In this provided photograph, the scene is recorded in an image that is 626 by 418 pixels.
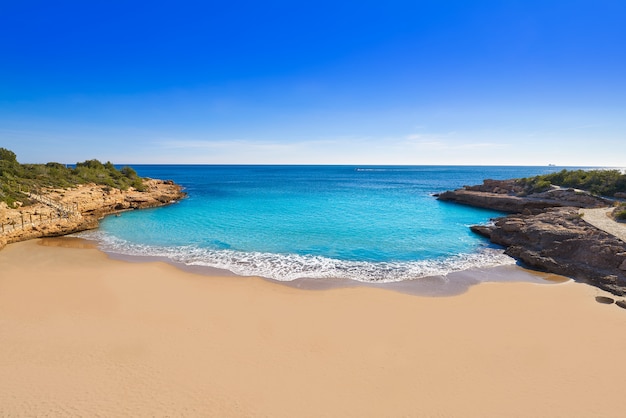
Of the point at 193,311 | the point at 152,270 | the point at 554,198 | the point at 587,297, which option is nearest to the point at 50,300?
the point at 152,270

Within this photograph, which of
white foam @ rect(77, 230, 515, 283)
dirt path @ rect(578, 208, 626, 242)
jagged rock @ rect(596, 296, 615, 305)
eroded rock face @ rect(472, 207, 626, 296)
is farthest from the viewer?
dirt path @ rect(578, 208, 626, 242)

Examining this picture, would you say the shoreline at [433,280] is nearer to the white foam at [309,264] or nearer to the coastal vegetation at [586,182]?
the white foam at [309,264]

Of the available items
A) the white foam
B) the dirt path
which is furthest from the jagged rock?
the dirt path

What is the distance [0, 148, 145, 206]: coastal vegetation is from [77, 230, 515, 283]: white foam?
49.1 feet

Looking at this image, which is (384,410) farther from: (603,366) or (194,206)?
(194,206)

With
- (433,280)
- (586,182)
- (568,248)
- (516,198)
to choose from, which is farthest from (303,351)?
(586,182)

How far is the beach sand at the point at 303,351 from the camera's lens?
7883 millimetres

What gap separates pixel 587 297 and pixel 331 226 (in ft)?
59.7

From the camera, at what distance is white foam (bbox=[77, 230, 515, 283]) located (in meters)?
16.7

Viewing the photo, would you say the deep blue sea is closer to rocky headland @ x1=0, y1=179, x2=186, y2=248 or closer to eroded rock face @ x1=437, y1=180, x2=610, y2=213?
rocky headland @ x1=0, y1=179, x2=186, y2=248

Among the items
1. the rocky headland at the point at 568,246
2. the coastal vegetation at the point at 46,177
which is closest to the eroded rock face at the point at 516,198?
the rocky headland at the point at 568,246

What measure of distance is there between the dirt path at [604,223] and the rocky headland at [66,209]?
39.4 m

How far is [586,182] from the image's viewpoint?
37.8m

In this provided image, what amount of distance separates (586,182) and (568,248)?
2797cm
